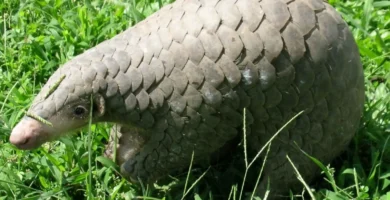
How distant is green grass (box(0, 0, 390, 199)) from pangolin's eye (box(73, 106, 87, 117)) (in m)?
0.12

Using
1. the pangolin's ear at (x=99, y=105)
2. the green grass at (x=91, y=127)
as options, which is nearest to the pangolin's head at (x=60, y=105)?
the pangolin's ear at (x=99, y=105)

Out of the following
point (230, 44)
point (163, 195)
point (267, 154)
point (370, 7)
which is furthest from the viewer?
point (370, 7)

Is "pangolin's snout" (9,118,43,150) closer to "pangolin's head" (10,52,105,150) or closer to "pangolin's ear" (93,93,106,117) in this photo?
"pangolin's head" (10,52,105,150)

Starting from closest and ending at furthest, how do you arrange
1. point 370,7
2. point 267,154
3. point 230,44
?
point 230,44 → point 267,154 → point 370,7

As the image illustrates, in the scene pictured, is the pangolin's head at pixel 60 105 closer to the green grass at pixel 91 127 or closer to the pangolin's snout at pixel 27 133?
the pangolin's snout at pixel 27 133

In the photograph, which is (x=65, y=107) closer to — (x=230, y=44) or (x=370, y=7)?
(x=230, y=44)

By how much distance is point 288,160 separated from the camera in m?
2.74

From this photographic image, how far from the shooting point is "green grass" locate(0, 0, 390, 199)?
115 inches

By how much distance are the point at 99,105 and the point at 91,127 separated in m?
0.38

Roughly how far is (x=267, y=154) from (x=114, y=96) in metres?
0.59

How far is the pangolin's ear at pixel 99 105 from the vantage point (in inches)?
99.2

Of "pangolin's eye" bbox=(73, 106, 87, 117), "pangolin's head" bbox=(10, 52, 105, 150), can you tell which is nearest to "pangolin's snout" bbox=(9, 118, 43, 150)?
"pangolin's head" bbox=(10, 52, 105, 150)

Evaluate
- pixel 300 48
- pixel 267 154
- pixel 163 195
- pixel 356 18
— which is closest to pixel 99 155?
pixel 163 195

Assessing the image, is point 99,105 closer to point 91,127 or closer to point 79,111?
point 79,111
